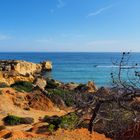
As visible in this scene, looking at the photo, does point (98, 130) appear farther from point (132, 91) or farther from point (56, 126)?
point (132, 91)

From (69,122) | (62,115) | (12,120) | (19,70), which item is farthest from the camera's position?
(19,70)

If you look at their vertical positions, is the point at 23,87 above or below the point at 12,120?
above

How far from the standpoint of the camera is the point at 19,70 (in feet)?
282

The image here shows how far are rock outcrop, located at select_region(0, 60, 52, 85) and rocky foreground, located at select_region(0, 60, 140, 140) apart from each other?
3.80 ft

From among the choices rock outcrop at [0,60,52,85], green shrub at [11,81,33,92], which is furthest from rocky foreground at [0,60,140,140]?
rock outcrop at [0,60,52,85]

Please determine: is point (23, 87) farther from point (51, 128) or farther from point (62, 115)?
point (51, 128)


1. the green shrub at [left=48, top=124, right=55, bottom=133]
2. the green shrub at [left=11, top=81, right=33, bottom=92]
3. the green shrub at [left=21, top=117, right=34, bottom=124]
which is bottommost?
the green shrub at [left=21, top=117, right=34, bottom=124]

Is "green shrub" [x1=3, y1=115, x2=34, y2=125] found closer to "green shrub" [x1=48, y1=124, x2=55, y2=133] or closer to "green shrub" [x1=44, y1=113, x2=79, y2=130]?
"green shrub" [x1=44, y1=113, x2=79, y2=130]

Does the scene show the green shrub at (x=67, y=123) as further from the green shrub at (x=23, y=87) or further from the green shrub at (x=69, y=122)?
the green shrub at (x=23, y=87)

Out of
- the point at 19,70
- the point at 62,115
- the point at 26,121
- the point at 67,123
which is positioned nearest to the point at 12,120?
the point at 26,121

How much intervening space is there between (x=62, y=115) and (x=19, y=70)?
58362 millimetres

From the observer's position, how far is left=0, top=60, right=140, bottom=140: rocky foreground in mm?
15266

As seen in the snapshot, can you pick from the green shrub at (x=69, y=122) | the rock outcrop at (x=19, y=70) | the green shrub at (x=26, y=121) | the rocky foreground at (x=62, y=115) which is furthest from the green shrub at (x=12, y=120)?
the rock outcrop at (x=19, y=70)

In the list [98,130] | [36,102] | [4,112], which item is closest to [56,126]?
[98,130]
